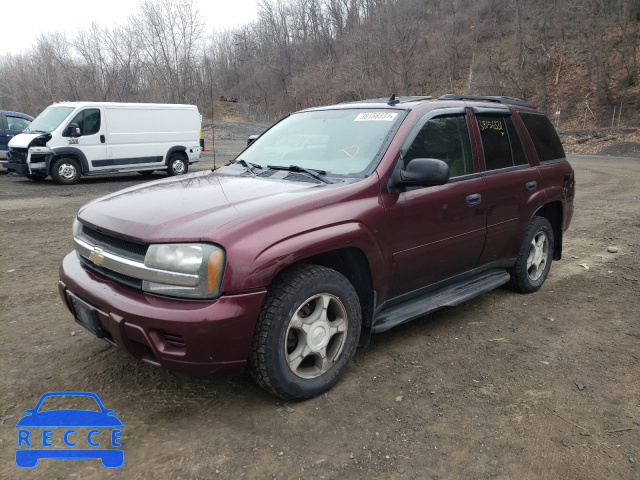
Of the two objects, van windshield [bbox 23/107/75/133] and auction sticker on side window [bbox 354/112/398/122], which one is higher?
van windshield [bbox 23/107/75/133]

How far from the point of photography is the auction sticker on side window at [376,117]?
349 centimetres

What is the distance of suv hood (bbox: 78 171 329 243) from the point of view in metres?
2.51

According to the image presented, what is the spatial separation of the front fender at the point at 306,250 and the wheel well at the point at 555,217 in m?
2.59

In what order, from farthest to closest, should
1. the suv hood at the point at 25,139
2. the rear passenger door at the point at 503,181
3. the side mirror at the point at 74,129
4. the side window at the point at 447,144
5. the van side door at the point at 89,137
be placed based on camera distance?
the van side door at the point at 89,137 → the side mirror at the point at 74,129 → the suv hood at the point at 25,139 → the rear passenger door at the point at 503,181 → the side window at the point at 447,144

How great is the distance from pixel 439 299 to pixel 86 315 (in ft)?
7.84

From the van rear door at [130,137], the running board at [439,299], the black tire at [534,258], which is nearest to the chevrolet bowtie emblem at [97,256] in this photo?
the running board at [439,299]

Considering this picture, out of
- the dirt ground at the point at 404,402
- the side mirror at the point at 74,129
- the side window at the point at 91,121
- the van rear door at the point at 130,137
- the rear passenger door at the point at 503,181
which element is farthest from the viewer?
the van rear door at the point at 130,137

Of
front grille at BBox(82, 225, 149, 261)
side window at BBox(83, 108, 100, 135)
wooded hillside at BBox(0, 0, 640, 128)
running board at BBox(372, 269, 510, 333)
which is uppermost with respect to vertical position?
wooded hillside at BBox(0, 0, 640, 128)

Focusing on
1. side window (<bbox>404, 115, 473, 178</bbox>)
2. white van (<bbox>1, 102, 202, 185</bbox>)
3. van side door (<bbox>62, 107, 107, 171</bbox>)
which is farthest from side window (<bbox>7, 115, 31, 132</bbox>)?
side window (<bbox>404, 115, 473, 178</bbox>)

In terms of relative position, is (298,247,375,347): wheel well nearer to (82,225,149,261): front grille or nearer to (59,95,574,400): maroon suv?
(59,95,574,400): maroon suv

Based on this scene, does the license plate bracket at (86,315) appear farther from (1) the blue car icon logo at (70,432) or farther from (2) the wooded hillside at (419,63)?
(2) the wooded hillside at (419,63)

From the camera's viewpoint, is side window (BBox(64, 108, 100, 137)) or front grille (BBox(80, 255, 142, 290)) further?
side window (BBox(64, 108, 100, 137))

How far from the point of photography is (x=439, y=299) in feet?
11.8

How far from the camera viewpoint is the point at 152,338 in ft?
7.99
